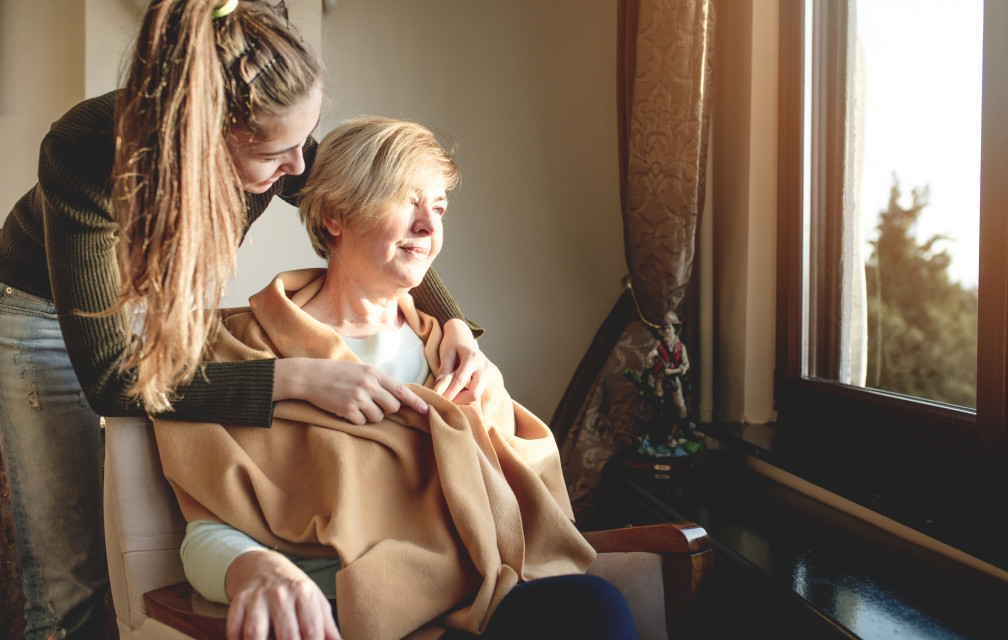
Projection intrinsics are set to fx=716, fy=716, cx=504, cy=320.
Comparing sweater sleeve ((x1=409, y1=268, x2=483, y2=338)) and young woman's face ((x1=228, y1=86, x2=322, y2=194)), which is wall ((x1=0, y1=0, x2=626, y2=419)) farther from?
young woman's face ((x1=228, y1=86, x2=322, y2=194))

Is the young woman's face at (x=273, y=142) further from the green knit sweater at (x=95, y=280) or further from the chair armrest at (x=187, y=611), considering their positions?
the chair armrest at (x=187, y=611)

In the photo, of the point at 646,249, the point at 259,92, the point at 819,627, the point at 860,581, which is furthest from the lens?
the point at 646,249

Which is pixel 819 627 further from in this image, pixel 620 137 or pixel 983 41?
pixel 620 137

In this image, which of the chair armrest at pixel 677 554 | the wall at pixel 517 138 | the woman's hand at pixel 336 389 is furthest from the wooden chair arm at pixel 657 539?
the wall at pixel 517 138

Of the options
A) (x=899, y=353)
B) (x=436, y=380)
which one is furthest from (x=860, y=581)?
(x=436, y=380)

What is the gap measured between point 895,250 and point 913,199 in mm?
123

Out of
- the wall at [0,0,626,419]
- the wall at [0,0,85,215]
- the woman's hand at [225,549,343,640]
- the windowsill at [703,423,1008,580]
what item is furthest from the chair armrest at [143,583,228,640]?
the wall at [0,0,85,215]

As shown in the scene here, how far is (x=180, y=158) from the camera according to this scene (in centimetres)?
81

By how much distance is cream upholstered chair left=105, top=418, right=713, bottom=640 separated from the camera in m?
1.04

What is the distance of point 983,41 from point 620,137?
3.69 ft

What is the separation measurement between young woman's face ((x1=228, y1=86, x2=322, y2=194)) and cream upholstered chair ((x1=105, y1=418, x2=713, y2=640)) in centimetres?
46

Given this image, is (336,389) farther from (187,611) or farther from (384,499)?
(187,611)

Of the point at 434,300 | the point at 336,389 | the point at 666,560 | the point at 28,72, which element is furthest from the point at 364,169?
the point at 28,72

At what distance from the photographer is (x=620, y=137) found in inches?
92.0
